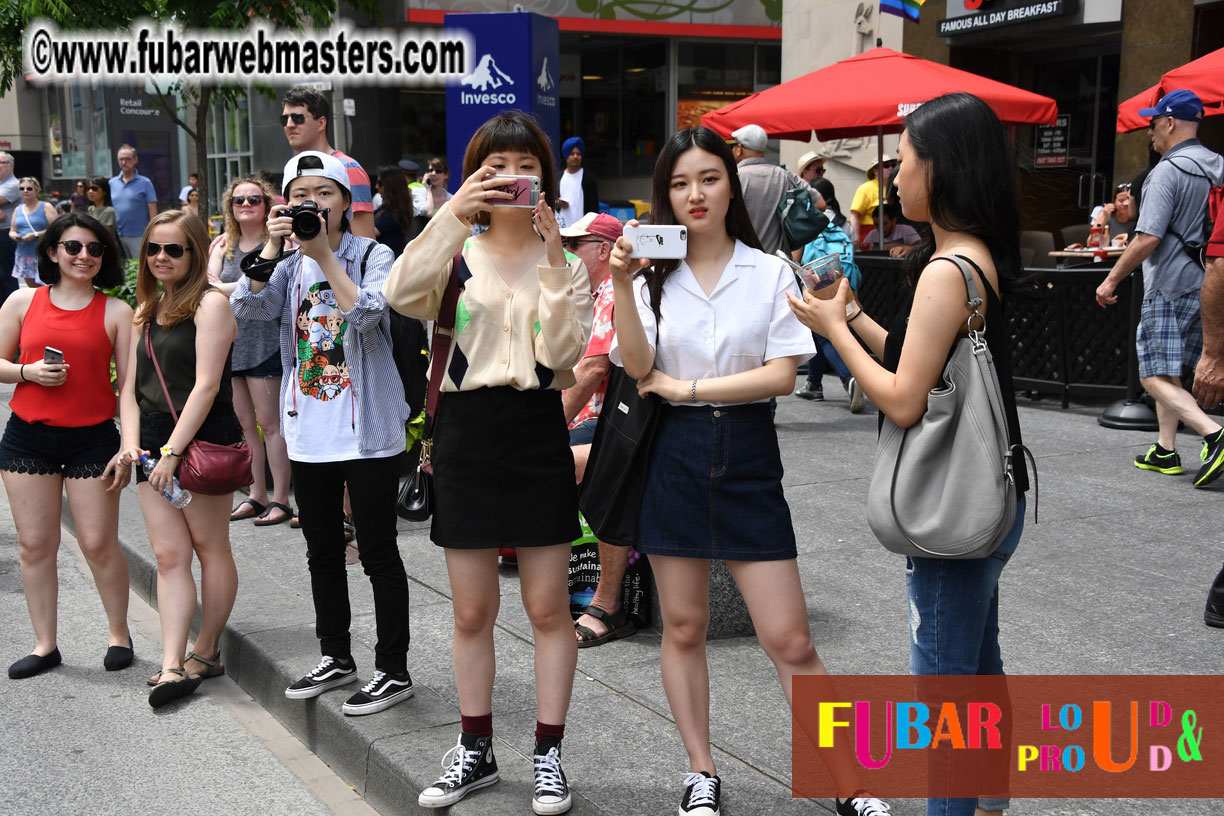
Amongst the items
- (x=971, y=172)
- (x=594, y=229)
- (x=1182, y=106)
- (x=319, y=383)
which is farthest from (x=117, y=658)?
(x=1182, y=106)

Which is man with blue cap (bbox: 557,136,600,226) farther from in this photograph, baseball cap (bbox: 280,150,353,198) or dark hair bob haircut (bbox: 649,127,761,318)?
dark hair bob haircut (bbox: 649,127,761,318)

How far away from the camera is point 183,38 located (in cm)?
1341

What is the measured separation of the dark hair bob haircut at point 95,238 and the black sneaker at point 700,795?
3.31 meters

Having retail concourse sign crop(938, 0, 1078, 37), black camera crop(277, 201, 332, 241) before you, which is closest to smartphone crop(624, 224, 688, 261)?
black camera crop(277, 201, 332, 241)

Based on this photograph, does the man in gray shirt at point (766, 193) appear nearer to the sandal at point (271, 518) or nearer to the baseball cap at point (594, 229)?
the baseball cap at point (594, 229)

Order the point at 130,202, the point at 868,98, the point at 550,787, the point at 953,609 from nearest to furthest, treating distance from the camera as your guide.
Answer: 1. the point at 953,609
2. the point at 550,787
3. the point at 868,98
4. the point at 130,202

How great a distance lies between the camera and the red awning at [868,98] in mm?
10594

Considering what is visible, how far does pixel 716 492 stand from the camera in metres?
3.17

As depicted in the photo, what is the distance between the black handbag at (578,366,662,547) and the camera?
3246mm

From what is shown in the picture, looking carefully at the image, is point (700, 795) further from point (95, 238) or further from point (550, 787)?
point (95, 238)

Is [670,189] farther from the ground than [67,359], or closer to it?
farther from the ground

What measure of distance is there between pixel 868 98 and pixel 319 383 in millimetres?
7833

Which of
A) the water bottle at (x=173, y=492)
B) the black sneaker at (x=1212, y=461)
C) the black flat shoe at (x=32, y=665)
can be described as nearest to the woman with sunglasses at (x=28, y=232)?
the black flat shoe at (x=32, y=665)

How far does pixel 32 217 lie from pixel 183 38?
267cm
